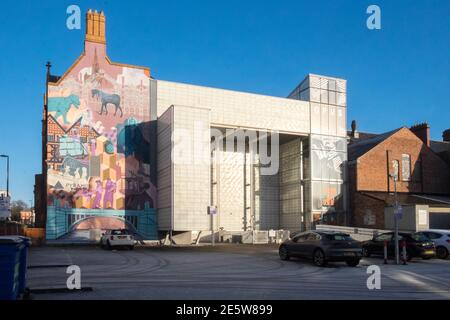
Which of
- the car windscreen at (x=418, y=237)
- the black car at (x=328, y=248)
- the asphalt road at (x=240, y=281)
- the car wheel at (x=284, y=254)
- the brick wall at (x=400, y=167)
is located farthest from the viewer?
the brick wall at (x=400, y=167)

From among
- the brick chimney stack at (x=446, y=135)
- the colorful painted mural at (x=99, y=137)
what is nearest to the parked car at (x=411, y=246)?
the colorful painted mural at (x=99, y=137)

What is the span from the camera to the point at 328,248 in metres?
19.3

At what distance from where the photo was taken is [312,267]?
19281mm

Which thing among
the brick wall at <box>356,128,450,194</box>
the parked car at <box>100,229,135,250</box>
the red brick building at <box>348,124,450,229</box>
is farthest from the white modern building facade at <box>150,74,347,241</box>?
the parked car at <box>100,229,135,250</box>

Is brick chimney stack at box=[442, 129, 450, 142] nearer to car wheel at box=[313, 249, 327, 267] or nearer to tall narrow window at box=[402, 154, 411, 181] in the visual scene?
tall narrow window at box=[402, 154, 411, 181]

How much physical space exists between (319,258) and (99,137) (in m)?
25.1

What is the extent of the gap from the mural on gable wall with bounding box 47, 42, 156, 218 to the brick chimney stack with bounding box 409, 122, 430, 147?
29.0m

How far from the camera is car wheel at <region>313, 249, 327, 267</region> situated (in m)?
19.5

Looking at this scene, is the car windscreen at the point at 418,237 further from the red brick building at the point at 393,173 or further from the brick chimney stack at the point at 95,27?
the brick chimney stack at the point at 95,27

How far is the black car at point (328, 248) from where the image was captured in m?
19.3

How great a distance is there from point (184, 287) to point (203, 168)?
26076 mm

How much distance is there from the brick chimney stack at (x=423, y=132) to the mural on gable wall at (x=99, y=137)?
29.0 metres

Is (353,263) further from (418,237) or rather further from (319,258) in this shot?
(418,237)
